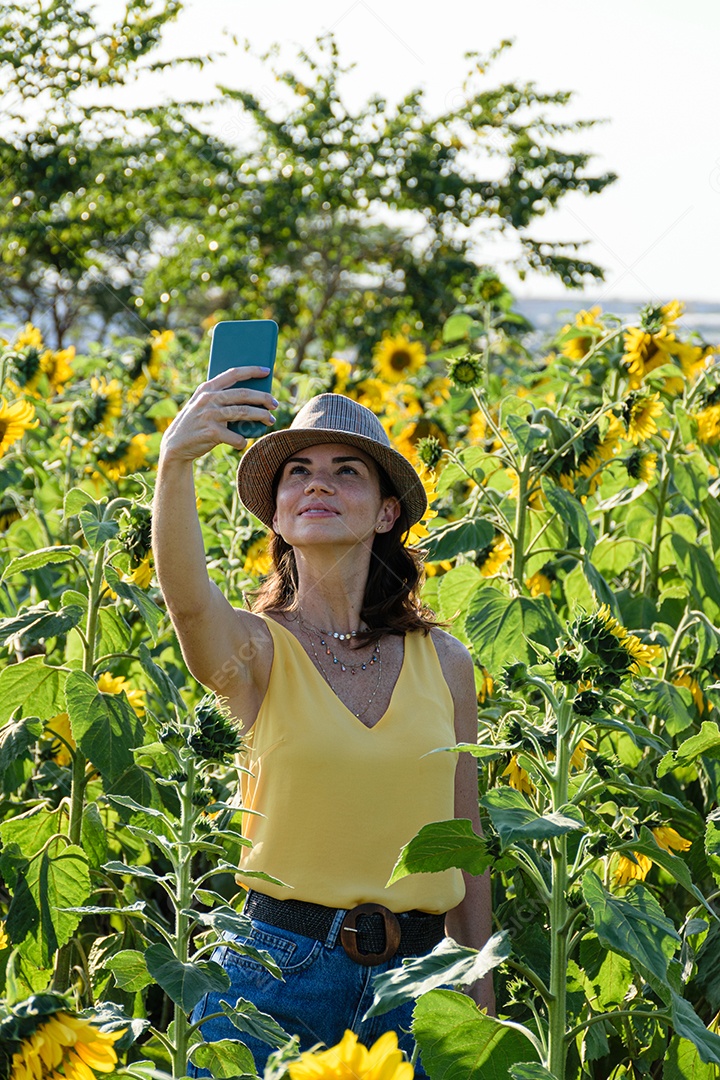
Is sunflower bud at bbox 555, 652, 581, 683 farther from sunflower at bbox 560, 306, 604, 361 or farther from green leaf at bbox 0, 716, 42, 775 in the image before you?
sunflower at bbox 560, 306, 604, 361

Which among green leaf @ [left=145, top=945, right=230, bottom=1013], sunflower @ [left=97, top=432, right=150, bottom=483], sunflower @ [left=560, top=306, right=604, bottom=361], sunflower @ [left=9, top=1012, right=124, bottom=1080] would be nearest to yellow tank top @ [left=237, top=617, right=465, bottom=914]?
green leaf @ [left=145, top=945, right=230, bottom=1013]

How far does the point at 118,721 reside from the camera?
213 centimetres

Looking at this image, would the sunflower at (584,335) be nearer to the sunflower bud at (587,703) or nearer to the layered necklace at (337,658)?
the layered necklace at (337,658)

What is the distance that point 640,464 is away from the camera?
2953 mm

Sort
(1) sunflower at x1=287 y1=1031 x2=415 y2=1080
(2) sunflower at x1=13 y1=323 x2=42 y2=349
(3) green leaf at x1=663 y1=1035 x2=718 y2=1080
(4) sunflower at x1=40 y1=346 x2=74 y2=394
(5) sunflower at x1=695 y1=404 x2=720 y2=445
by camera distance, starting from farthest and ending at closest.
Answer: (4) sunflower at x1=40 y1=346 x2=74 y2=394, (2) sunflower at x1=13 y1=323 x2=42 y2=349, (5) sunflower at x1=695 y1=404 x2=720 y2=445, (3) green leaf at x1=663 y1=1035 x2=718 y2=1080, (1) sunflower at x1=287 y1=1031 x2=415 y2=1080

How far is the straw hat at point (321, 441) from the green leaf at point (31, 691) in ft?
1.52

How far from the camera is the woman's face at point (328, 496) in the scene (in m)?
2.08

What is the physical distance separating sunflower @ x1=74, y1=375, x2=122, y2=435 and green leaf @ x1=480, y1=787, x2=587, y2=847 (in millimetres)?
2307

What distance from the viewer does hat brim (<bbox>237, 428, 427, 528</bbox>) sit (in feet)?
7.09

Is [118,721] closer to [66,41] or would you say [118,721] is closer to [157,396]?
[157,396]

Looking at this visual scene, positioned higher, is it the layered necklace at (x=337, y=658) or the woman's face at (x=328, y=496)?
the woman's face at (x=328, y=496)

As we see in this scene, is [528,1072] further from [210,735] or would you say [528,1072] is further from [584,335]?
[584,335]

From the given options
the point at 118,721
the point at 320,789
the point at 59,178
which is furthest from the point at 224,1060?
the point at 59,178

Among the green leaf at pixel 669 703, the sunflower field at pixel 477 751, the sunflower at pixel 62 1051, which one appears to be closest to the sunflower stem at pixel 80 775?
the sunflower field at pixel 477 751
